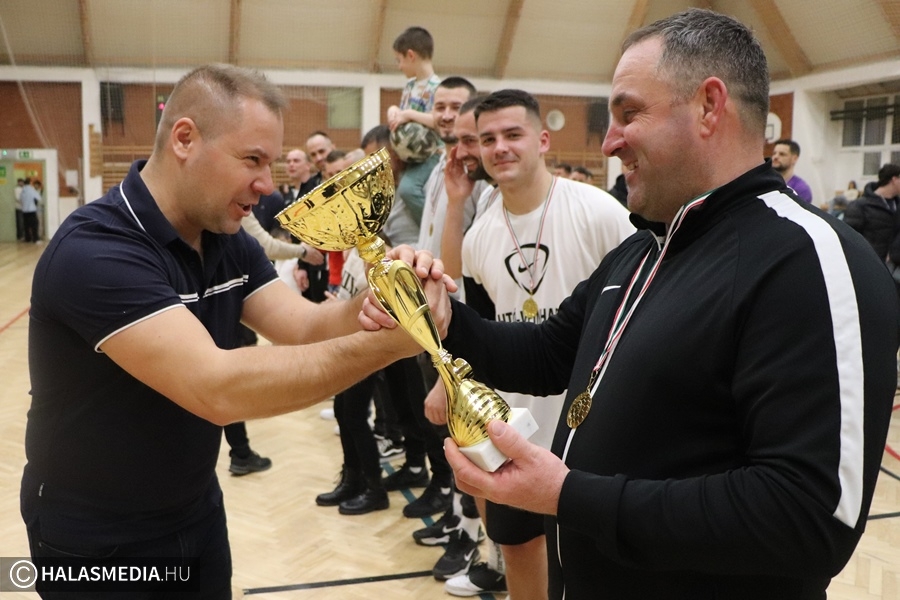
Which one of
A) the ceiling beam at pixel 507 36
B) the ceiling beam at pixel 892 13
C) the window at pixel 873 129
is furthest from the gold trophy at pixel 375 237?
the window at pixel 873 129

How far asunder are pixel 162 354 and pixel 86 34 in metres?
16.1

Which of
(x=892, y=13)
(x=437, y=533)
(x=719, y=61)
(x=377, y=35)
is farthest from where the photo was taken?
(x=377, y=35)

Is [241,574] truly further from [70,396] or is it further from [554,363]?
[554,363]

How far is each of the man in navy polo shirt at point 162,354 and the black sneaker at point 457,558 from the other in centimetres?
158

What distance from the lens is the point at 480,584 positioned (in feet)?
11.1

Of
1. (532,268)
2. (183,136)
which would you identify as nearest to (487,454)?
(183,136)

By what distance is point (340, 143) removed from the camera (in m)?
17.2

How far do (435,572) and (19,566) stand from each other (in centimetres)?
176

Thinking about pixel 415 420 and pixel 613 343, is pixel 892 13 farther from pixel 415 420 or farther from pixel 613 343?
pixel 613 343

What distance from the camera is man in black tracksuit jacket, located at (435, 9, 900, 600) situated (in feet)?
3.81

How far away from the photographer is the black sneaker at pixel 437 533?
388 centimetres

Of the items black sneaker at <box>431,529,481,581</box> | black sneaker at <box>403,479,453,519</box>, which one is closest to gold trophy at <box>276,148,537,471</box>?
black sneaker at <box>431,529,481,581</box>

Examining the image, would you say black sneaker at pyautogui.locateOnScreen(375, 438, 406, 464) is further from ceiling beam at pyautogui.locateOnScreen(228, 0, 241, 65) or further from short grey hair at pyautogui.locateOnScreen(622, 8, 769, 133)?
ceiling beam at pyautogui.locateOnScreen(228, 0, 241, 65)

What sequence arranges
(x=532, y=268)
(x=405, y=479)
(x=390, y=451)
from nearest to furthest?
(x=532, y=268) < (x=405, y=479) < (x=390, y=451)
